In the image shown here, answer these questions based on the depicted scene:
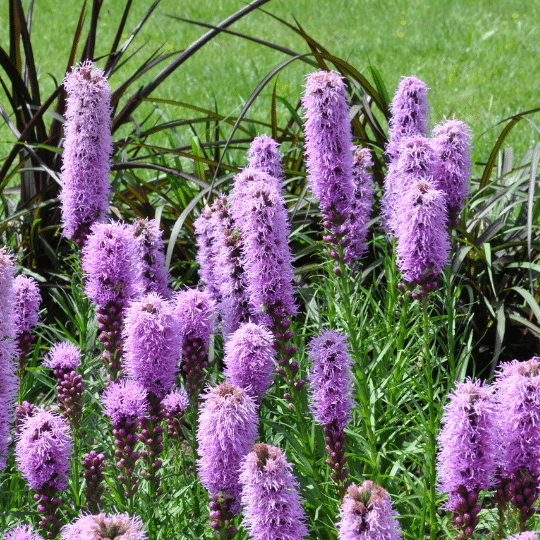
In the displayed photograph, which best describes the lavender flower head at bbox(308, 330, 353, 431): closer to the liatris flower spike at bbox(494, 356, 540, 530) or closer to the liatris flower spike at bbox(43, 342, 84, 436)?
the liatris flower spike at bbox(494, 356, 540, 530)

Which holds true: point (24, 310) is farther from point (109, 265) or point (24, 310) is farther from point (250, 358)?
point (250, 358)

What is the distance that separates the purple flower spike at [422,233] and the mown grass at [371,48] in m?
5.44

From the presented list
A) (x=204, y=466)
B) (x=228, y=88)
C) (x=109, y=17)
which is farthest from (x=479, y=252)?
(x=109, y=17)

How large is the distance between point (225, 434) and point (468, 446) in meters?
0.65

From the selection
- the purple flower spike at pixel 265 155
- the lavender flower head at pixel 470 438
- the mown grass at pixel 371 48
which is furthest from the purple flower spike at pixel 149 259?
the mown grass at pixel 371 48

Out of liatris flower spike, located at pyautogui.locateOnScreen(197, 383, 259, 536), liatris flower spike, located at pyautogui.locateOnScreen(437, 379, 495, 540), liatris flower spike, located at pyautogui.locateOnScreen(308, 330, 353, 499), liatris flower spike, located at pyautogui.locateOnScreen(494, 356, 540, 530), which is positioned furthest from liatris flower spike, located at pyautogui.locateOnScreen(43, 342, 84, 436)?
liatris flower spike, located at pyautogui.locateOnScreen(494, 356, 540, 530)

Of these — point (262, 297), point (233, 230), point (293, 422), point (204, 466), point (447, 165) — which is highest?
point (447, 165)

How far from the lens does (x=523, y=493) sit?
2086 millimetres

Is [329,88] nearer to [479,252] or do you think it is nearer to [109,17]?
[479,252]

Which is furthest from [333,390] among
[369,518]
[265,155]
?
[265,155]

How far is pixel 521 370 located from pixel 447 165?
120 cm

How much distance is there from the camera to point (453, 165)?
2986mm

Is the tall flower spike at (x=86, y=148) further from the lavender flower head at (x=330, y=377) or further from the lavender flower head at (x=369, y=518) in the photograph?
the lavender flower head at (x=369, y=518)

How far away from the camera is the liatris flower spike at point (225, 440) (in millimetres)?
2059
